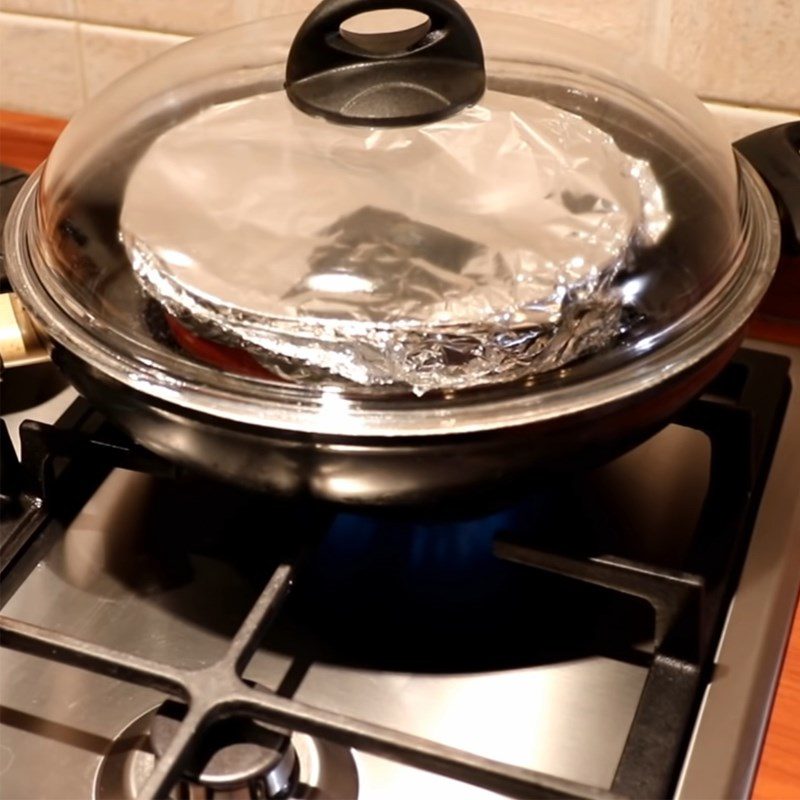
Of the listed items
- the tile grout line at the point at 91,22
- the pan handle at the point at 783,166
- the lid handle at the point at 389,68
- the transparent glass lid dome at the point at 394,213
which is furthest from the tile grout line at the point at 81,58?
the pan handle at the point at 783,166

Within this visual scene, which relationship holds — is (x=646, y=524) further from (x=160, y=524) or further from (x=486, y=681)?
(x=160, y=524)

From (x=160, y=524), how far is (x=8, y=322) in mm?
169

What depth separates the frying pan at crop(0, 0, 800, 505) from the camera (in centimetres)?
48

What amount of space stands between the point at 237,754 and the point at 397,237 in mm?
248

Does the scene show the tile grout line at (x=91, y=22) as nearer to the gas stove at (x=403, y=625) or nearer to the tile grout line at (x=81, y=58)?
the tile grout line at (x=81, y=58)

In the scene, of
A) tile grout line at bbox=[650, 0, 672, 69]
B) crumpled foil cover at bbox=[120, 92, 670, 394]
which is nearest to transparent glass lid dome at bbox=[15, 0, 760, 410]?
crumpled foil cover at bbox=[120, 92, 670, 394]

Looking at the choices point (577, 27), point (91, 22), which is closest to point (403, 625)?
point (577, 27)

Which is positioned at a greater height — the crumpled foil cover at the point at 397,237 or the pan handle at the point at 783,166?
the crumpled foil cover at the point at 397,237

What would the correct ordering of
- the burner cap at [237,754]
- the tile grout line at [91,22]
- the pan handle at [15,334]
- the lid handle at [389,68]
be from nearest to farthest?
the burner cap at [237,754]
the lid handle at [389,68]
the pan handle at [15,334]
the tile grout line at [91,22]

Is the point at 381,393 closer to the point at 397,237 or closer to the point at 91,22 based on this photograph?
the point at 397,237

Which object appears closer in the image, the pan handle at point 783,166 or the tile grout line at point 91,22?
the pan handle at point 783,166

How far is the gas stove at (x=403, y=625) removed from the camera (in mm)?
487

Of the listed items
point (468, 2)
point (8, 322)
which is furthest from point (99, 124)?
point (468, 2)

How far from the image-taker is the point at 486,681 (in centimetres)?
55
